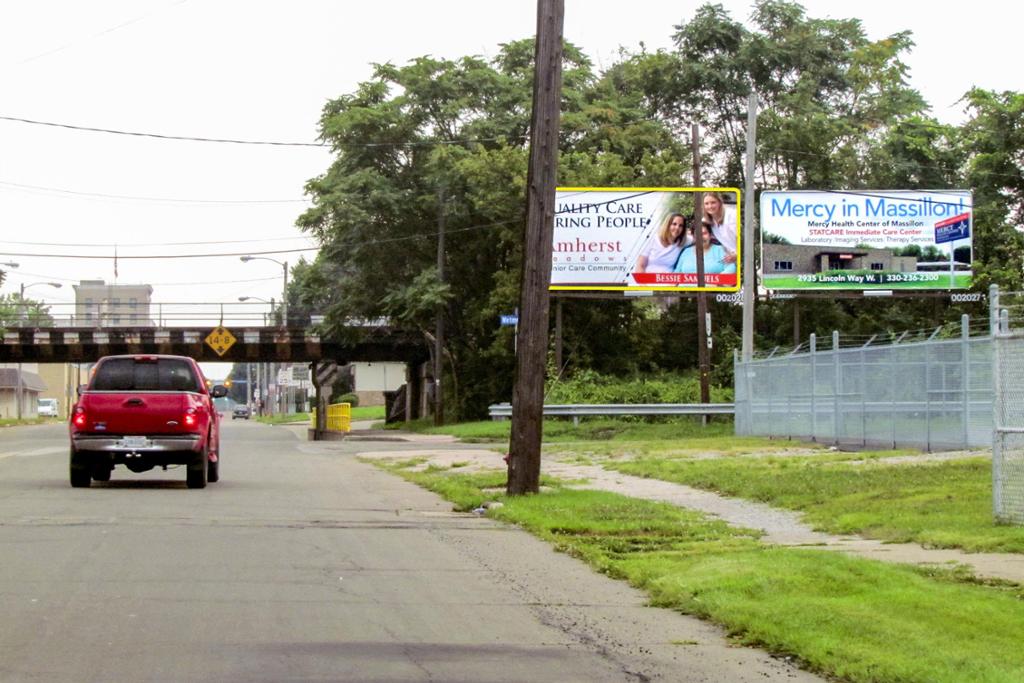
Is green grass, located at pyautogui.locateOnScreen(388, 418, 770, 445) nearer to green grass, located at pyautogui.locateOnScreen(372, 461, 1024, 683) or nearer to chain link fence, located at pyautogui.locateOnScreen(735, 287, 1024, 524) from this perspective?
chain link fence, located at pyautogui.locateOnScreen(735, 287, 1024, 524)

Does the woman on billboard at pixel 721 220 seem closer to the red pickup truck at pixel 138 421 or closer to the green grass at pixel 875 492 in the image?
the green grass at pixel 875 492

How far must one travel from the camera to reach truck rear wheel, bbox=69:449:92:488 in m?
19.4

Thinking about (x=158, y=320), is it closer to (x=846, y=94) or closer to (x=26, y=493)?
(x=846, y=94)

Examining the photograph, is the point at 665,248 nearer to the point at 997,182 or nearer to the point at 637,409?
the point at 637,409

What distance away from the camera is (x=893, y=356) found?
24.9m

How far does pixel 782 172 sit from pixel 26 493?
47.1 metres

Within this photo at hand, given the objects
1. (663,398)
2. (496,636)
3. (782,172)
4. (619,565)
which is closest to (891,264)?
(663,398)

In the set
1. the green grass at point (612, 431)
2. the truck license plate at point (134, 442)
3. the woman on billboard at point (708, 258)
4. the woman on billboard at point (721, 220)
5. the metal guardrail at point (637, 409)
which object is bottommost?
the green grass at point (612, 431)

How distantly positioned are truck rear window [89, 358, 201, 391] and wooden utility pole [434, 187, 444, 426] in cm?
3359

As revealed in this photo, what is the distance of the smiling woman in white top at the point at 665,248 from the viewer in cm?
4691

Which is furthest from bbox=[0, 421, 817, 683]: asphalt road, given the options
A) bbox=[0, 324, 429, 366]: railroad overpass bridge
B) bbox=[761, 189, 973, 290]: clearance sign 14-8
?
bbox=[0, 324, 429, 366]: railroad overpass bridge

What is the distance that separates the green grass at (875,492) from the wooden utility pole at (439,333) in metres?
31.0

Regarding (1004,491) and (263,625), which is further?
(1004,491)

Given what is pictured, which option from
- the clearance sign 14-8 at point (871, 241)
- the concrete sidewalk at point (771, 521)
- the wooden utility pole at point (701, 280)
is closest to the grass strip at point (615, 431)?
the wooden utility pole at point (701, 280)
